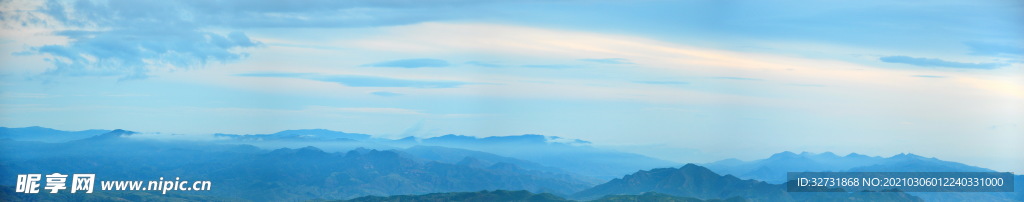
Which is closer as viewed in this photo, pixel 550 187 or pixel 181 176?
pixel 550 187

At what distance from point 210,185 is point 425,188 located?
133 feet

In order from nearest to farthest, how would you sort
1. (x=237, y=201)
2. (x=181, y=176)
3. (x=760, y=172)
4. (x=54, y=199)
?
(x=54, y=199) < (x=237, y=201) < (x=760, y=172) < (x=181, y=176)

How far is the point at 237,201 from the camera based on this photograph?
152375 mm

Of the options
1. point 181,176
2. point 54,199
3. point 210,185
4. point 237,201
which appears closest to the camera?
point 54,199

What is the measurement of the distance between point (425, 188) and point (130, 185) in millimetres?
56482

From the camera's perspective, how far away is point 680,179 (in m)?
159

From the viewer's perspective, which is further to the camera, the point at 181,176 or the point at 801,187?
the point at 181,176

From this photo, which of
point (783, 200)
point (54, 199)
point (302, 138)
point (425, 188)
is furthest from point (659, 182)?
point (54, 199)

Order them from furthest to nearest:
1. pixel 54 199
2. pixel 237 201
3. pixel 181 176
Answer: pixel 181 176, pixel 237 201, pixel 54 199

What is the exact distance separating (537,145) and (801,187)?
68.5 m

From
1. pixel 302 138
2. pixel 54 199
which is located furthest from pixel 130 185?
pixel 302 138

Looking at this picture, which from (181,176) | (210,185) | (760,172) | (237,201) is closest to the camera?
(237,201)

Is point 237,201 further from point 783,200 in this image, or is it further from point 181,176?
point 783,200

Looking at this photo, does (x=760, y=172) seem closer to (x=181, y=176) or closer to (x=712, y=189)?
(x=712, y=189)
